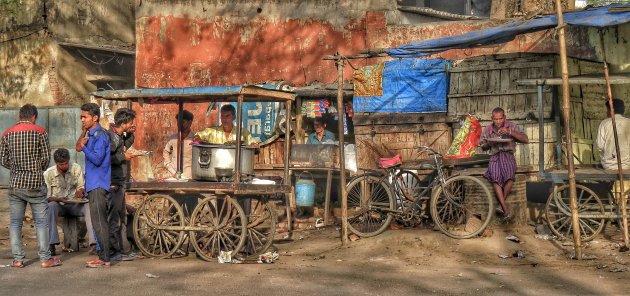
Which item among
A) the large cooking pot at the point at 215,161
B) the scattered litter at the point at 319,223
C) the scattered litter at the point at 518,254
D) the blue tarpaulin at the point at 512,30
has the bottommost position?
the scattered litter at the point at 518,254

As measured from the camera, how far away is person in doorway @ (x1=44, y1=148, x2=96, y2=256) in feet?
40.9

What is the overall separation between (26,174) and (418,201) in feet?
17.4

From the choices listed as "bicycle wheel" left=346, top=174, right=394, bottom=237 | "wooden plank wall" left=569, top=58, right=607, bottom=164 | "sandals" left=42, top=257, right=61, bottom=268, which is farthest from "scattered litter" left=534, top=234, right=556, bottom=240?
"sandals" left=42, top=257, right=61, bottom=268

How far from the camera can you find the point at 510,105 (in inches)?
559

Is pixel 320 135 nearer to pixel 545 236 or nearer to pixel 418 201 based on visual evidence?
pixel 418 201

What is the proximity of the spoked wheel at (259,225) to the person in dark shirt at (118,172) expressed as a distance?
1.51 meters

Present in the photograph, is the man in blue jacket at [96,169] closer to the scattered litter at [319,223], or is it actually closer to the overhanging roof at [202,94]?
the overhanging roof at [202,94]

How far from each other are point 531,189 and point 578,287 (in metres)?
7.20

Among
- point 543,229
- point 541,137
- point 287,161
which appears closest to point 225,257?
point 287,161

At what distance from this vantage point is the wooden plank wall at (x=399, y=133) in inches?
580

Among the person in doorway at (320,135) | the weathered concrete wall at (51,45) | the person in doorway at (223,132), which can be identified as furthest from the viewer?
the weathered concrete wall at (51,45)

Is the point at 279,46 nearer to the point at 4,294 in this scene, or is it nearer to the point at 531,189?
the point at 531,189

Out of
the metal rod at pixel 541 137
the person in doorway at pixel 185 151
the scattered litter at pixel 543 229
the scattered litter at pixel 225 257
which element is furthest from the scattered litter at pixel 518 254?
the person in doorway at pixel 185 151

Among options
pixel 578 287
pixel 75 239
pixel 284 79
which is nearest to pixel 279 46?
pixel 284 79
